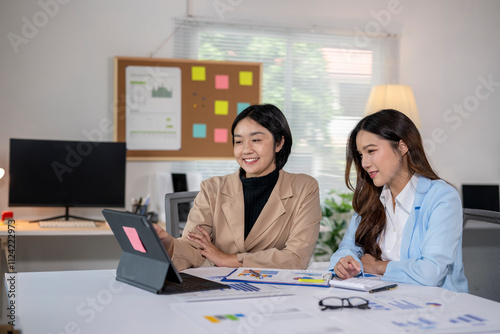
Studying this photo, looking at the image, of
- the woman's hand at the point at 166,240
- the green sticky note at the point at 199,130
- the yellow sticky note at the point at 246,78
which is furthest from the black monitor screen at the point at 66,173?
the woman's hand at the point at 166,240

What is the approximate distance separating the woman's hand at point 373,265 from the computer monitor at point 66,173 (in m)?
2.11

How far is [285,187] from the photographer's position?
2.34m

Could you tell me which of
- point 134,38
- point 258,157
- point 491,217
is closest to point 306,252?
point 258,157

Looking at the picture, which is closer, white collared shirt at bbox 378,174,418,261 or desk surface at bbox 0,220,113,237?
white collared shirt at bbox 378,174,418,261

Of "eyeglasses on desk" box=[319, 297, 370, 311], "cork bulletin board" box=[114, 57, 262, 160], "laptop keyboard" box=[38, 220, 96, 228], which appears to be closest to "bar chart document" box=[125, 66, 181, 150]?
"cork bulletin board" box=[114, 57, 262, 160]

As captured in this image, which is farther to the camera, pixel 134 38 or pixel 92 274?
pixel 134 38

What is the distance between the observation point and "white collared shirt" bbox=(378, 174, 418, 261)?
2076mm

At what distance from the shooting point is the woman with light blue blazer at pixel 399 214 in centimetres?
187

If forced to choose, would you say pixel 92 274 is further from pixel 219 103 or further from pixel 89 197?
pixel 219 103

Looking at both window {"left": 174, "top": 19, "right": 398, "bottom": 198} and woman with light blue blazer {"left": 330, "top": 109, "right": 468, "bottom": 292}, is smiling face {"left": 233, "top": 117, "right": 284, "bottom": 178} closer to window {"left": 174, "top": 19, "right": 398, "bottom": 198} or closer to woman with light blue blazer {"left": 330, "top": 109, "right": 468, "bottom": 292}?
woman with light blue blazer {"left": 330, "top": 109, "right": 468, "bottom": 292}

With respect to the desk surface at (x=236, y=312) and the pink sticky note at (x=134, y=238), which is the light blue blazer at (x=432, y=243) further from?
the pink sticky note at (x=134, y=238)

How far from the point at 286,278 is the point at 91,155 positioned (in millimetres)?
2249

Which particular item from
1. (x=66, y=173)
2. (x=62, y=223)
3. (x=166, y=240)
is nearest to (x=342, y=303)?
(x=166, y=240)

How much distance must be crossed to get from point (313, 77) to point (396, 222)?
237 centimetres
